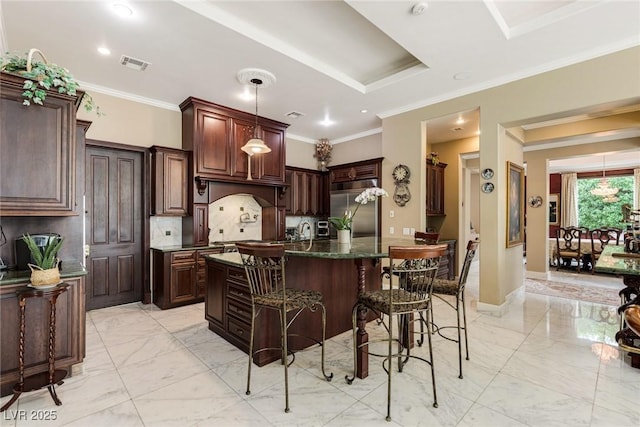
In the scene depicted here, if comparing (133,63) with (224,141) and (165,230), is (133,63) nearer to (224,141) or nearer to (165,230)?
(224,141)

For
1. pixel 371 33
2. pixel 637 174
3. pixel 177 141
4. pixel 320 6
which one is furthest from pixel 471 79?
pixel 637 174

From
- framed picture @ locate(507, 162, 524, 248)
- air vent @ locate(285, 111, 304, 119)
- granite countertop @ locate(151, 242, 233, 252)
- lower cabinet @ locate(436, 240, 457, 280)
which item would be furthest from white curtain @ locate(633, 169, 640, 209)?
granite countertop @ locate(151, 242, 233, 252)

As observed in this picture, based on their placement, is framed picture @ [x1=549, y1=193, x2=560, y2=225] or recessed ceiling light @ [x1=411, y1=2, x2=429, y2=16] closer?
recessed ceiling light @ [x1=411, y1=2, x2=429, y2=16]

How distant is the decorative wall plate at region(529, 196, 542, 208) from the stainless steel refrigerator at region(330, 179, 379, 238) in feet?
12.4

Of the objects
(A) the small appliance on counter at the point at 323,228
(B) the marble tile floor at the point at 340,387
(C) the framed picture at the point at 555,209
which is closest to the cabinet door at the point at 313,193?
(A) the small appliance on counter at the point at 323,228

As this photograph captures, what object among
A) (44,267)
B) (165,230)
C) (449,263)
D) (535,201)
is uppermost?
(535,201)

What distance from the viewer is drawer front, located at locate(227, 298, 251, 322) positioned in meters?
2.69

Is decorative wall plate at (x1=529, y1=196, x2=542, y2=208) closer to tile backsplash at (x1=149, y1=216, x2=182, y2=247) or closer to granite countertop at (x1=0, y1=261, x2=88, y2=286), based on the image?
tile backsplash at (x1=149, y1=216, x2=182, y2=247)

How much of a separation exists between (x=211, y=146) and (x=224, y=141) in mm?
244

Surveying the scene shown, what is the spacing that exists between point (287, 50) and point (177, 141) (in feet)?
8.37

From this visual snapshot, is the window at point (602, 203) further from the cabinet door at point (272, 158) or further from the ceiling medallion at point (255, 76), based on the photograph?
the ceiling medallion at point (255, 76)

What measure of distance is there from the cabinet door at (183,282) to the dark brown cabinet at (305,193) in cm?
218

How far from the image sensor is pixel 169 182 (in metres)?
4.37

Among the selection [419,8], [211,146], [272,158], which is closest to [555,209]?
[272,158]
